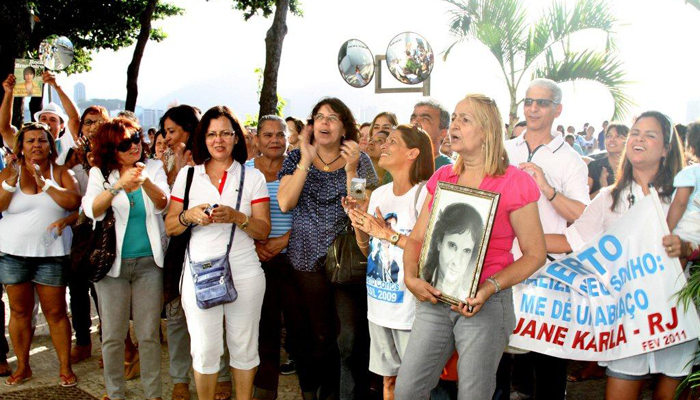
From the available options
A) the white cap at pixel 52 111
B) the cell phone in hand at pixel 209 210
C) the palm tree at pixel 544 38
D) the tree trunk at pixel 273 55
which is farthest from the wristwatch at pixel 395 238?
the tree trunk at pixel 273 55

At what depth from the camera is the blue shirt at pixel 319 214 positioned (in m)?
4.15

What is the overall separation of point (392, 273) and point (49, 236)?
118 inches

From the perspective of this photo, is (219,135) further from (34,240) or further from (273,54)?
(273,54)

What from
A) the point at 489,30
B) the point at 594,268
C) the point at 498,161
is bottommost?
the point at 594,268

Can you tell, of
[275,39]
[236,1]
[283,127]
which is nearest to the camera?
[283,127]

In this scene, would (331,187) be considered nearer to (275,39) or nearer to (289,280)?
(289,280)

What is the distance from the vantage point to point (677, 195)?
11.8ft

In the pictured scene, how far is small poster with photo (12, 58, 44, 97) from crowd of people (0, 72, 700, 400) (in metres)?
1.54

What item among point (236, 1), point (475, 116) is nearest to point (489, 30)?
point (475, 116)

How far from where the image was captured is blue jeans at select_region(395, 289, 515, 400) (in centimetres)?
291

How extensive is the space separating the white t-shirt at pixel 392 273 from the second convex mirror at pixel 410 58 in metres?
4.41

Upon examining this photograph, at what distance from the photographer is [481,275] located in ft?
9.66

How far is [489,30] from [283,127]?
7211 millimetres

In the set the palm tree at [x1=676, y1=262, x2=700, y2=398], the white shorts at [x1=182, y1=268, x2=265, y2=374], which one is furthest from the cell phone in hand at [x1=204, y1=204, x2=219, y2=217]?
the palm tree at [x1=676, y1=262, x2=700, y2=398]
